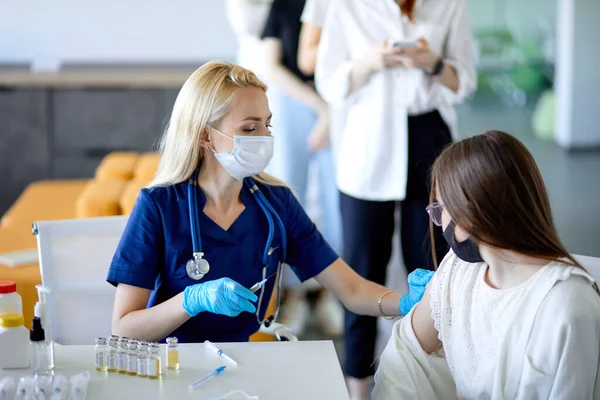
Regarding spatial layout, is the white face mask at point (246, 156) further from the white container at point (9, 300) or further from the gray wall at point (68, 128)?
the gray wall at point (68, 128)

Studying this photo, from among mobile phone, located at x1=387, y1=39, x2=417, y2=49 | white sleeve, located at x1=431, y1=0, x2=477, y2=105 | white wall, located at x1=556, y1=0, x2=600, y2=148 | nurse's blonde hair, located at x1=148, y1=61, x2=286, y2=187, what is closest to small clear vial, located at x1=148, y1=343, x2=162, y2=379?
nurse's blonde hair, located at x1=148, y1=61, x2=286, y2=187

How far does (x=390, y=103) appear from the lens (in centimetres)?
270

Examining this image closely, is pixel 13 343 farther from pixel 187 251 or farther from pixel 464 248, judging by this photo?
pixel 464 248

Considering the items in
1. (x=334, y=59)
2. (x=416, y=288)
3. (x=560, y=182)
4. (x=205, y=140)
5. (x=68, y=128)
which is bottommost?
(x=560, y=182)

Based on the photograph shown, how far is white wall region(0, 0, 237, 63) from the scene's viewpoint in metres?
6.07

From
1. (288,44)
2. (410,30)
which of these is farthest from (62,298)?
(288,44)

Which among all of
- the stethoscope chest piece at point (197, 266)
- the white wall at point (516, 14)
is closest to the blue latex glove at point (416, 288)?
the stethoscope chest piece at point (197, 266)

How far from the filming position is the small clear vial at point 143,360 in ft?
5.04

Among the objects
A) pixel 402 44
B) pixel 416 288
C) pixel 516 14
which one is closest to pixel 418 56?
pixel 402 44

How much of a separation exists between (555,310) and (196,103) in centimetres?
92

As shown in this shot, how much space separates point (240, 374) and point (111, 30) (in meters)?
4.98

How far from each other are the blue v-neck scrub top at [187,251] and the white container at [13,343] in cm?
34

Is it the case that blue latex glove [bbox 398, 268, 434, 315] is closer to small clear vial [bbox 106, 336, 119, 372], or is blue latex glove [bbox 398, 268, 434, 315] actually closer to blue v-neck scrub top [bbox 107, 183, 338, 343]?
blue v-neck scrub top [bbox 107, 183, 338, 343]

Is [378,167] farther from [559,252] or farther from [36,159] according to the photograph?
[36,159]
